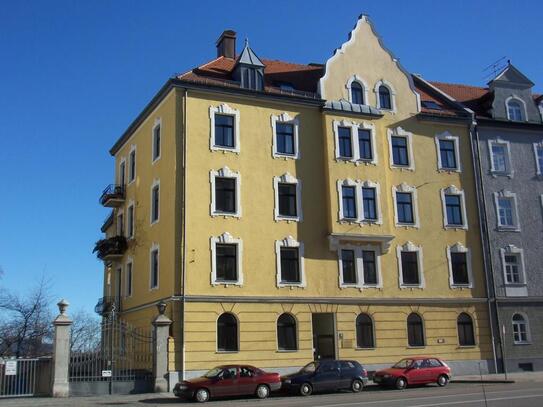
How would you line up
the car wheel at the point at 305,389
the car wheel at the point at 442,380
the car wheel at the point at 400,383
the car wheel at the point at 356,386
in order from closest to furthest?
the car wheel at the point at 305,389, the car wheel at the point at 356,386, the car wheel at the point at 400,383, the car wheel at the point at 442,380

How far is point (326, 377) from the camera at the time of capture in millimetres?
26547

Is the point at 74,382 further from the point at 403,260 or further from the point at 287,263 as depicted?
the point at 403,260


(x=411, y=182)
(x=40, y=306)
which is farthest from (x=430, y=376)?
(x=40, y=306)

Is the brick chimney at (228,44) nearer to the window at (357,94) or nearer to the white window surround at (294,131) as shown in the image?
the white window surround at (294,131)

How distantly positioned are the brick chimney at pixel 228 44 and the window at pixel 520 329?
2233cm

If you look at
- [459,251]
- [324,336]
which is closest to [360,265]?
[324,336]

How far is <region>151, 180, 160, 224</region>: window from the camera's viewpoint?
34.0 m

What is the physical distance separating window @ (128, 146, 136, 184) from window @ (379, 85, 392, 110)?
1497 centimetres

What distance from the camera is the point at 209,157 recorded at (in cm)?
3225

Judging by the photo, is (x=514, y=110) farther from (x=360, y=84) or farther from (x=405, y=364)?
(x=405, y=364)

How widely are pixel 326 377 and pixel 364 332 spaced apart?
7.39 metres

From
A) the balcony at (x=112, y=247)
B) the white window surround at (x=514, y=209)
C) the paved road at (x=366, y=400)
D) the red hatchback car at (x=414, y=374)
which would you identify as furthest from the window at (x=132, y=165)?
the white window surround at (x=514, y=209)

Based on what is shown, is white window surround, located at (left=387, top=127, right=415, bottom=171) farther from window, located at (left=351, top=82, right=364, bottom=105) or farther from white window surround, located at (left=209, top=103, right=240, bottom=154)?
white window surround, located at (left=209, top=103, right=240, bottom=154)

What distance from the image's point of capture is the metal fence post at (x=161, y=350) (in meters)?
27.7
